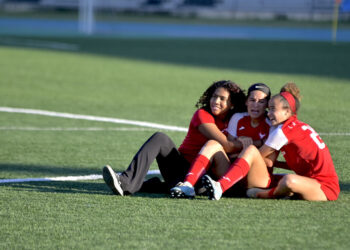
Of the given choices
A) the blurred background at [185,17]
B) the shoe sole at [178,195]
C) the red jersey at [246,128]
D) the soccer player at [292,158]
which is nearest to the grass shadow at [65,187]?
the shoe sole at [178,195]

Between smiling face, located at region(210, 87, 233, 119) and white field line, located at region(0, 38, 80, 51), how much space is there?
15663 mm

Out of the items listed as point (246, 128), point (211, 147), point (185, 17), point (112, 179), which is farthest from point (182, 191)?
point (185, 17)

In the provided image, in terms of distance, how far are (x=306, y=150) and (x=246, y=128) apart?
643mm

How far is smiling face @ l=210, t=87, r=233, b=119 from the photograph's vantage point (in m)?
5.69

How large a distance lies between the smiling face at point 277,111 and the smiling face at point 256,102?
11.2 inches

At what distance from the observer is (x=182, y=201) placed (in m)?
5.32

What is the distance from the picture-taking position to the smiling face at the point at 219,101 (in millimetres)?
5691

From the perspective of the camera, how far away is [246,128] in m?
5.69

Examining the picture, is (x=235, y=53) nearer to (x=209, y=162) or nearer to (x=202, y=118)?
(x=202, y=118)

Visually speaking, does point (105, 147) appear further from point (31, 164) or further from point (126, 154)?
point (31, 164)

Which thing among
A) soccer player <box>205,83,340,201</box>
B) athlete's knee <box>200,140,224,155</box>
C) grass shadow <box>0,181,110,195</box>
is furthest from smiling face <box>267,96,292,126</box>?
grass shadow <box>0,181,110,195</box>

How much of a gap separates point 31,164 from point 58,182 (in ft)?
2.81

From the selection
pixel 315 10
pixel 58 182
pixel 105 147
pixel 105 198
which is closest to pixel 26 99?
pixel 105 147

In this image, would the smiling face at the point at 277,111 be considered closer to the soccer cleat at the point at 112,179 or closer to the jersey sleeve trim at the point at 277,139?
the jersey sleeve trim at the point at 277,139
